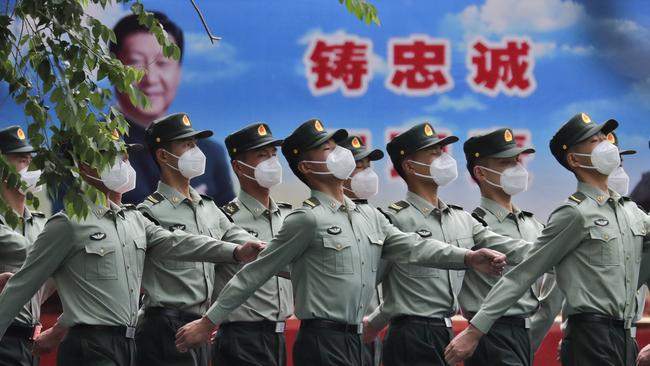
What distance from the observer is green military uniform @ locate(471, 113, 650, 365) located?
7648 mm

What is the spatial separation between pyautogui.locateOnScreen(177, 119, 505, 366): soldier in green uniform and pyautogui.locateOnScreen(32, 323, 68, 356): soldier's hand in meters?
0.76

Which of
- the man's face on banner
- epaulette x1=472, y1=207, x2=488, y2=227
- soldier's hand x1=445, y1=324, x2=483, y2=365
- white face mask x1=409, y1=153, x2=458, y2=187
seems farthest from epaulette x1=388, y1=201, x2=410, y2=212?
the man's face on banner

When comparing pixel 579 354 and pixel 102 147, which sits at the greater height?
pixel 102 147

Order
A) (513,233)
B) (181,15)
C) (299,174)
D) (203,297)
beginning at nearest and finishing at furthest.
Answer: (299,174), (203,297), (513,233), (181,15)

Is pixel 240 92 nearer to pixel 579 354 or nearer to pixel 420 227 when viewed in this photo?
pixel 420 227

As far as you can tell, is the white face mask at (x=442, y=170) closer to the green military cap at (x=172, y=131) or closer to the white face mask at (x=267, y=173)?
the white face mask at (x=267, y=173)

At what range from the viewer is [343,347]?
26.0ft

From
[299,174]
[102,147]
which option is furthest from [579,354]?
[102,147]

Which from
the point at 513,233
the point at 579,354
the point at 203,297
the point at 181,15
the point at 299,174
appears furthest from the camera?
the point at 181,15

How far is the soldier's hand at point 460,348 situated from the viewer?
24.2ft

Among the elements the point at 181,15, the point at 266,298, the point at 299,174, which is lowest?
the point at 266,298

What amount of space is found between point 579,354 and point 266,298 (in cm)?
197

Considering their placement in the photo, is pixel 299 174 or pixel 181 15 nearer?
pixel 299 174

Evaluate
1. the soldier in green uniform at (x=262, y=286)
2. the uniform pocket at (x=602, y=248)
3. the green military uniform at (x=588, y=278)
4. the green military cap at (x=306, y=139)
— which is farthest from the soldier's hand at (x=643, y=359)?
the soldier in green uniform at (x=262, y=286)
